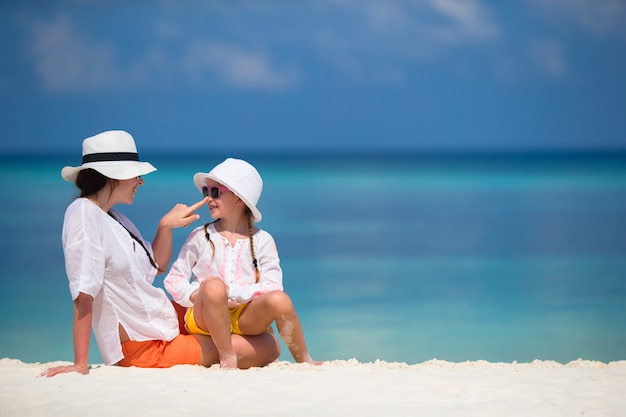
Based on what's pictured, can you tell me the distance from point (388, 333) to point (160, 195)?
504 inches

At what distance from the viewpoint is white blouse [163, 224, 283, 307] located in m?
4.22

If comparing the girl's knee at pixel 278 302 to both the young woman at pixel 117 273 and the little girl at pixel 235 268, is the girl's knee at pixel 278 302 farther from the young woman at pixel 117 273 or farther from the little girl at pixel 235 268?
the young woman at pixel 117 273

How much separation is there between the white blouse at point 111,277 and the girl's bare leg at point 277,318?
1.13 ft

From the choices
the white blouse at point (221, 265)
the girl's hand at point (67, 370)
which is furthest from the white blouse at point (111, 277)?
the girl's hand at point (67, 370)

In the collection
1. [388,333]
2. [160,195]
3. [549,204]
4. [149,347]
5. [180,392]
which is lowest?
[180,392]

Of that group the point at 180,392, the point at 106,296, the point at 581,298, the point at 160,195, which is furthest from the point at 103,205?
the point at 160,195

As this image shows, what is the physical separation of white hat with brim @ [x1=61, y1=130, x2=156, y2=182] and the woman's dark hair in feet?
0.10

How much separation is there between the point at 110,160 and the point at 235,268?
2.35 ft

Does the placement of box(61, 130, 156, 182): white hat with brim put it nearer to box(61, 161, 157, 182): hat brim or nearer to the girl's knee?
box(61, 161, 157, 182): hat brim

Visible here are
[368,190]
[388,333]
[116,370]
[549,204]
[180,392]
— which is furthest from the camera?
[368,190]

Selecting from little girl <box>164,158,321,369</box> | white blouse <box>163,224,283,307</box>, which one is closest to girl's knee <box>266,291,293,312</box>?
little girl <box>164,158,321,369</box>

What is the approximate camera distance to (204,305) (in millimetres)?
4035

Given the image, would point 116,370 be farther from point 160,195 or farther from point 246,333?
point 160,195

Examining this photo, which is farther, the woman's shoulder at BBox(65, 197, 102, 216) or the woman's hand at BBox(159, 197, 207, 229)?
the woman's hand at BBox(159, 197, 207, 229)
